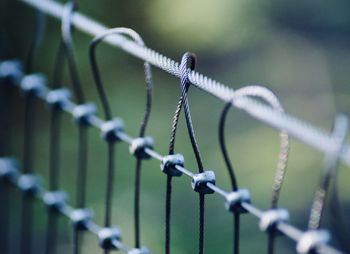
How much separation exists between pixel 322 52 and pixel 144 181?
800 millimetres

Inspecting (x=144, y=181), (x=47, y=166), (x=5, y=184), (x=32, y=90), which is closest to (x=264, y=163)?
(x=144, y=181)

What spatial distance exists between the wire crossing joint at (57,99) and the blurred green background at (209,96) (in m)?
0.84

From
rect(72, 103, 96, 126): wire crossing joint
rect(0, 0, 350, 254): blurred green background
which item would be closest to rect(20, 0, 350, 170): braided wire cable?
rect(72, 103, 96, 126): wire crossing joint

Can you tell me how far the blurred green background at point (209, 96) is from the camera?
2051mm

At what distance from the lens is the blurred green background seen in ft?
6.73

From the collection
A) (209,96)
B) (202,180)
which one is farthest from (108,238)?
(209,96)

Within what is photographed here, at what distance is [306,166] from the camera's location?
2244 millimetres

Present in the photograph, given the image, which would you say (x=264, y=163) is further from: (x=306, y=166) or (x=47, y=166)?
(x=47, y=166)

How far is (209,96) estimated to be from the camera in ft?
7.89

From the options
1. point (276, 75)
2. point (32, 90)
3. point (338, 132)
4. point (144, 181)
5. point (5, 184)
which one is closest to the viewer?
point (338, 132)

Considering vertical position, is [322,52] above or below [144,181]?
above

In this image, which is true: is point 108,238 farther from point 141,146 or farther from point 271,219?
point 271,219

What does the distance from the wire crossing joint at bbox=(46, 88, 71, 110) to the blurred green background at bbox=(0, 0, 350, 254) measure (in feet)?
2.74

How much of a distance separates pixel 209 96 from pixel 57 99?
1309mm
